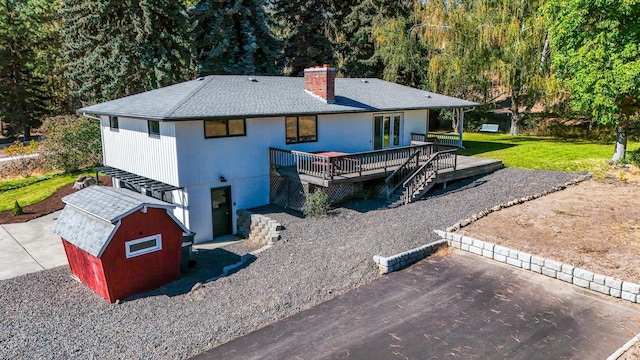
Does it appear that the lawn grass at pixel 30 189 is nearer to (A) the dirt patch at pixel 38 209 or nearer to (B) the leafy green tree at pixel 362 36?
(A) the dirt patch at pixel 38 209

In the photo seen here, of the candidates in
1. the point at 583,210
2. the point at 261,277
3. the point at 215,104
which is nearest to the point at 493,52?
the point at 583,210

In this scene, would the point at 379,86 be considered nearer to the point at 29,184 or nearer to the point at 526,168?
the point at 526,168

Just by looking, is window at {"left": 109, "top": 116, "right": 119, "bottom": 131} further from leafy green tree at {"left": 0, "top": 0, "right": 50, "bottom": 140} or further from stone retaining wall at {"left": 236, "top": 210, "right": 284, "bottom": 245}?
leafy green tree at {"left": 0, "top": 0, "right": 50, "bottom": 140}

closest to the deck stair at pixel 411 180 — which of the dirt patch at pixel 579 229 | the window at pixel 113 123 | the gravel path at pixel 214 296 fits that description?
the gravel path at pixel 214 296

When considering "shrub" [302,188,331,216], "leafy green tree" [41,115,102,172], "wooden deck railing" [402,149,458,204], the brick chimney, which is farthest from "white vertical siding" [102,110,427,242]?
"leafy green tree" [41,115,102,172]

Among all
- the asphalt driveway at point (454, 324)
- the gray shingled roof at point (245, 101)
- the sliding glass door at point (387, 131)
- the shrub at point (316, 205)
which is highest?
the gray shingled roof at point (245, 101)

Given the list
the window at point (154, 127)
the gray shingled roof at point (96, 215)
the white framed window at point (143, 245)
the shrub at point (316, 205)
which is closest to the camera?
the gray shingled roof at point (96, 215)
